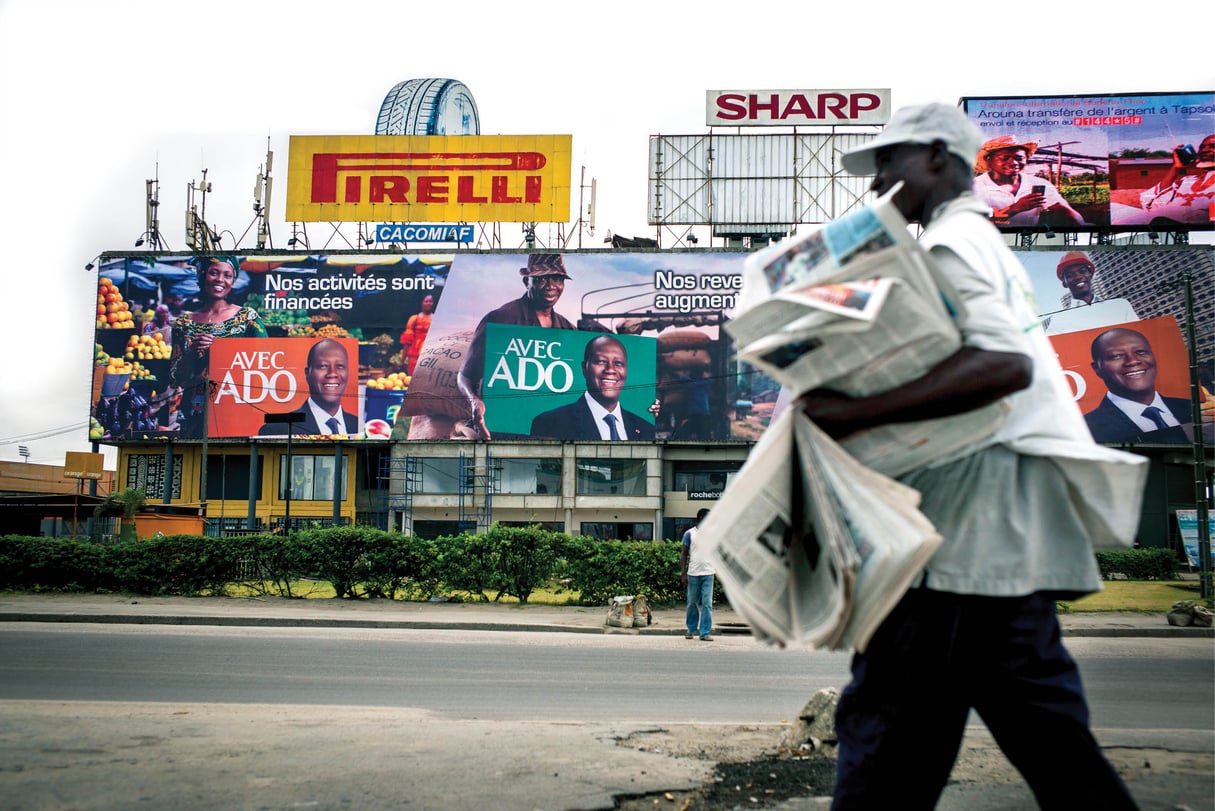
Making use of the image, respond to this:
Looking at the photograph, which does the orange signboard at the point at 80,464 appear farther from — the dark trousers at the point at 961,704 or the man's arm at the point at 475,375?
the dark trousers at the point at 961,704

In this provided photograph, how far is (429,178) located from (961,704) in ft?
142

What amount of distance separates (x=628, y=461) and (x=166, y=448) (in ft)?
65.8

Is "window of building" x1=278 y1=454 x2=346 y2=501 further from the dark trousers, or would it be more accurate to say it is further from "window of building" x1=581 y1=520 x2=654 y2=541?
the dark trousers

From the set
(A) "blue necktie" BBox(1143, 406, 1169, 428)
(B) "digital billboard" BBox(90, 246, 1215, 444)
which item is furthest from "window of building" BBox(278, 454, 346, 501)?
(A) "blue necktie" BBox(1143, 406, 1169, 428)

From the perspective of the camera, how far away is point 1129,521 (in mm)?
2180

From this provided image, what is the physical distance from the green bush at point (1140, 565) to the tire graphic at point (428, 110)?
3172 cm

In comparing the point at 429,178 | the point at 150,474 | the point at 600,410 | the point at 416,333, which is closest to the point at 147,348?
the point at 150,474

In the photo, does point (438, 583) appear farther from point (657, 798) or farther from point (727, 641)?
point (657, 798)

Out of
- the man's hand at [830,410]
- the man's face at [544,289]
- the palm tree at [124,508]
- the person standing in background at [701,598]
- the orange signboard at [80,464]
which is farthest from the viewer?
the man's face at [544,289]

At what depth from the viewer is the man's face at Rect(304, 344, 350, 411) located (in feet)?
140

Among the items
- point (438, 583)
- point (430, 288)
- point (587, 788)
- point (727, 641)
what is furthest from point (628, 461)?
point (587, 788)

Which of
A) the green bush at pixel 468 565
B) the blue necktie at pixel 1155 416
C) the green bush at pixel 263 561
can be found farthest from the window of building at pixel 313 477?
the blue necktie at pixel 1155 416

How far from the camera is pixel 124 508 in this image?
3353 centimetres

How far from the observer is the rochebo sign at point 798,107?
142 feet
